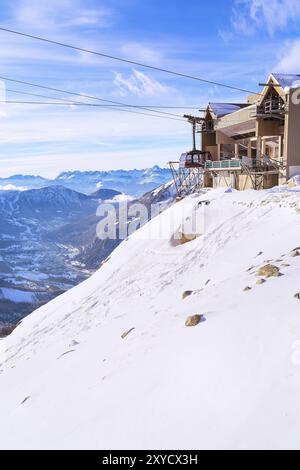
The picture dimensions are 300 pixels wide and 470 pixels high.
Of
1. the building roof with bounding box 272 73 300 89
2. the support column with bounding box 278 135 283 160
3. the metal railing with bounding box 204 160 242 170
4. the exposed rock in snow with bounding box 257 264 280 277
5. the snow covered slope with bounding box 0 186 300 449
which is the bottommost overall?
the snow covered slope with bounding box 0 186 300 449

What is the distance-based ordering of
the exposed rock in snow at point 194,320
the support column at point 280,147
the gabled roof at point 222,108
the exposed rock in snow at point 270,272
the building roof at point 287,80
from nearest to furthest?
the exposed rock in snow at point 194,320 → the exposed rock in snow at point 270,272 → the building roof at point 287,80 → the support column at point 280,147 → the gabled roof at point 222,108

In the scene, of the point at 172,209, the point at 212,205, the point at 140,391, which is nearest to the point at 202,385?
the point at 140,391

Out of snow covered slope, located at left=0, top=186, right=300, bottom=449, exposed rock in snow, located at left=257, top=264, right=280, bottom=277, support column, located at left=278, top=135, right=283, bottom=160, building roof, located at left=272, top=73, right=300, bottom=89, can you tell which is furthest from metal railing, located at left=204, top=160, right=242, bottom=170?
exposed rock in snow, located at left=257, top=264, right=280, bottom=277

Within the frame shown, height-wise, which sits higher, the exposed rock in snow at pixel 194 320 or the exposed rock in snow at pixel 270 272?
the exposed rock in snow at pixel 270 272

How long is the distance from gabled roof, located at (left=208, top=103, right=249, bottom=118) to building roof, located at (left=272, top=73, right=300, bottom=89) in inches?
451

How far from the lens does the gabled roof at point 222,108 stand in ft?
140

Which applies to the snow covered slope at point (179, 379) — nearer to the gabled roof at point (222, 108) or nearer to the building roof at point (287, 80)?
the building roof at point (287, 80)

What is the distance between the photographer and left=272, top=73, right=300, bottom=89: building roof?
1163 inches

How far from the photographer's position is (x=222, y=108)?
4366 centimetres

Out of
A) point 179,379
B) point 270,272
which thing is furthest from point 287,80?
point 179,379

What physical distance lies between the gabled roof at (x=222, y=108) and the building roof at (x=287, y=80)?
11.4 m

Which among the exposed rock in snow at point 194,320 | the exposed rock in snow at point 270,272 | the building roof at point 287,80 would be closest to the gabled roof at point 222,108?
the building roof at point 287,80

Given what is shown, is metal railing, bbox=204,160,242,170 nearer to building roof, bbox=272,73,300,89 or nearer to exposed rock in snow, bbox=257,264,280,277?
building roof, bbox=272,73,300,89
